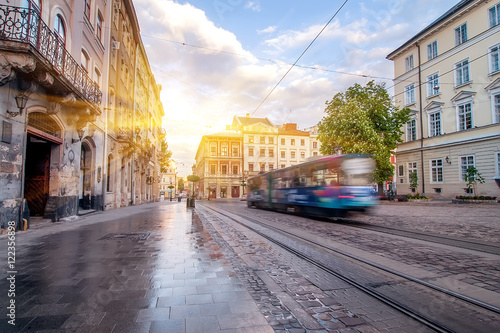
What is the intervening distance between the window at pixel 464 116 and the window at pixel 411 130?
5.10m

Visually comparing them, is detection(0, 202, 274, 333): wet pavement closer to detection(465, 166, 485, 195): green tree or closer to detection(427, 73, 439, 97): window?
detection(465, 166, 485, 195): green tree

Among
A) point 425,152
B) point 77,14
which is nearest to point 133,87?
point 77,14

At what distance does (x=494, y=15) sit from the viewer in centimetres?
2309

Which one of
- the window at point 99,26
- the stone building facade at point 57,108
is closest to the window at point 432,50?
the stone building facade at point 57,108

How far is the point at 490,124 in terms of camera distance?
23469mm

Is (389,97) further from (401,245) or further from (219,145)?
(219,145)

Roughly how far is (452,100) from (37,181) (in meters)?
32.7

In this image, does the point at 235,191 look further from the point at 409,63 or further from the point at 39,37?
the point at 39,37

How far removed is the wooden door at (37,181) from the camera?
11383 mm

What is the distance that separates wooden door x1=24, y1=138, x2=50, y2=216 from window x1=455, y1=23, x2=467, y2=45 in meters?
33.4

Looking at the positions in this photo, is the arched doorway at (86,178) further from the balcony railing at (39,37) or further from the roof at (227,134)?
the roof at (227,134)

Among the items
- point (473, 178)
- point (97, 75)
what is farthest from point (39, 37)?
point (473, 178)

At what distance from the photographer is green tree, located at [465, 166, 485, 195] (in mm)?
22266

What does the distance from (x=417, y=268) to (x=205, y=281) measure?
144 inches
